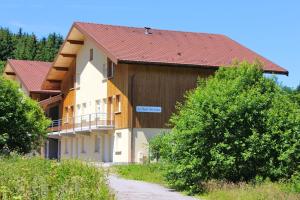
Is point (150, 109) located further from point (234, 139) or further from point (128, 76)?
point (234, 139)

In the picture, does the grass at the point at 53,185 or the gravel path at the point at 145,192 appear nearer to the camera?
the grass at the point at 53,185

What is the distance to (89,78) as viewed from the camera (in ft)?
160

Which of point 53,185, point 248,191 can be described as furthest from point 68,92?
point 53,185

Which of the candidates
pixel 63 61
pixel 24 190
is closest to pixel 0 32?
pixel 63 61

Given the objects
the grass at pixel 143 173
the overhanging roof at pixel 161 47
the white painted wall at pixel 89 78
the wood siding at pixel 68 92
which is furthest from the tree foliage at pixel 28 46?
the grass at pixel 143 173

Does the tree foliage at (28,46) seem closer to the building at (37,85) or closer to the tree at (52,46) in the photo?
the tree at (52,46)

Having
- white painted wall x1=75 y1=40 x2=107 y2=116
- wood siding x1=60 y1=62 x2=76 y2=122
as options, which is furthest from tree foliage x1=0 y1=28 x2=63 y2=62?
white painted wall x1=75 y1=40 x2=107 y2=116

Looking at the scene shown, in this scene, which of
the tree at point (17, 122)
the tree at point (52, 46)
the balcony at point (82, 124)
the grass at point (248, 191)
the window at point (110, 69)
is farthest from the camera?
the tree at point (52, 46)

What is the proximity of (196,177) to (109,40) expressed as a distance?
2368cm

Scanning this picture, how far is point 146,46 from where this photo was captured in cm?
4294

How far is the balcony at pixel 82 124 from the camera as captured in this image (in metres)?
44.0

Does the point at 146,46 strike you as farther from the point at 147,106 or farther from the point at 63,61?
the point at 63,61

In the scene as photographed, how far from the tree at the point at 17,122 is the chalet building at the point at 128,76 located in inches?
305

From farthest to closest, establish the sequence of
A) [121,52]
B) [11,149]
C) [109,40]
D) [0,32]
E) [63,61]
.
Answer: [0,32] → [63,61] → [109,40] → [121,52] → [11,149]
